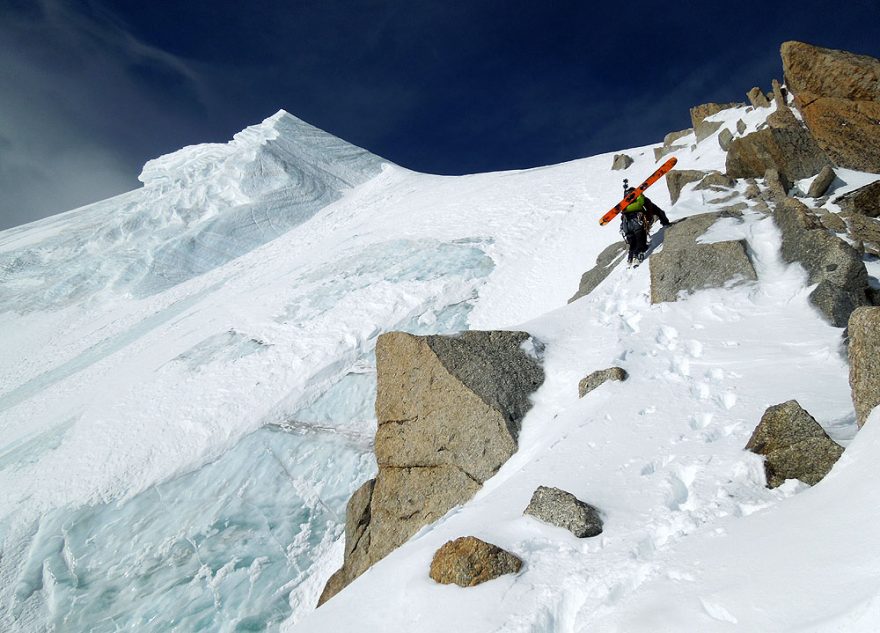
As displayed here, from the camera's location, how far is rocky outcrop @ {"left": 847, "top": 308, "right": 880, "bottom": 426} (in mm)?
3480

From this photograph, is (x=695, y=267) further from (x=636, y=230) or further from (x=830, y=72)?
(x=830, y=72)

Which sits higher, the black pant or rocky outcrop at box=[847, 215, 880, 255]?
the black pant

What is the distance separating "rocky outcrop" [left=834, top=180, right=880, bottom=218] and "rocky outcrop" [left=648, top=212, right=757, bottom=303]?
2.42 m

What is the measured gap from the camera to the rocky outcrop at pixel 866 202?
8305 millimetres

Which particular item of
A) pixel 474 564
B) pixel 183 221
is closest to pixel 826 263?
pixel 474 564

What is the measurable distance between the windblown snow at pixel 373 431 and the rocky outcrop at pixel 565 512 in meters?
0.10

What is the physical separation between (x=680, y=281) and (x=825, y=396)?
347 centimetres

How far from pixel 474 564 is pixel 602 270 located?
8.71 meters

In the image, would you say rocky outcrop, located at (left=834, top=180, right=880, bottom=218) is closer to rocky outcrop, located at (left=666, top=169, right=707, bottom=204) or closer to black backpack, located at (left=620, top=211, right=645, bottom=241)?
black backpack, located at (left=620, top=211, right=645, bottom=241)

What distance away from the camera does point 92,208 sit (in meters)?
36.7

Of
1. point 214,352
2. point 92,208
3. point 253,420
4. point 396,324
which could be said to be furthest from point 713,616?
point 92,208

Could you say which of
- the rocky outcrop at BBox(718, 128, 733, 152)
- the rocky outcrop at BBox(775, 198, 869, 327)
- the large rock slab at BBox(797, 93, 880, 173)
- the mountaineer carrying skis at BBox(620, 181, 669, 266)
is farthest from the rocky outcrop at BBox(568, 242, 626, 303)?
the rocky outcrop at BBox(718, 128, 733, 152)

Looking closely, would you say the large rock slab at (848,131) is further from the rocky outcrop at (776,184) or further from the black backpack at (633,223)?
the black backpack at (633,223)

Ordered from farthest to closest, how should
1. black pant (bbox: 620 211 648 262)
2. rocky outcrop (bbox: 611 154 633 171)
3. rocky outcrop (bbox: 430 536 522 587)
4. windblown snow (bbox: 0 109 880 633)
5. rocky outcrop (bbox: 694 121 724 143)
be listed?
rocky outcrop (bbox: 611 154 633 171) < rocky outcrop (bbox: 694 121 724 143) < black pant (bbox: 620 211 648 262) < rocky outcrop (bbox: 430 536 522 587) < windblown snow (bbox: 0 109 880 633)
